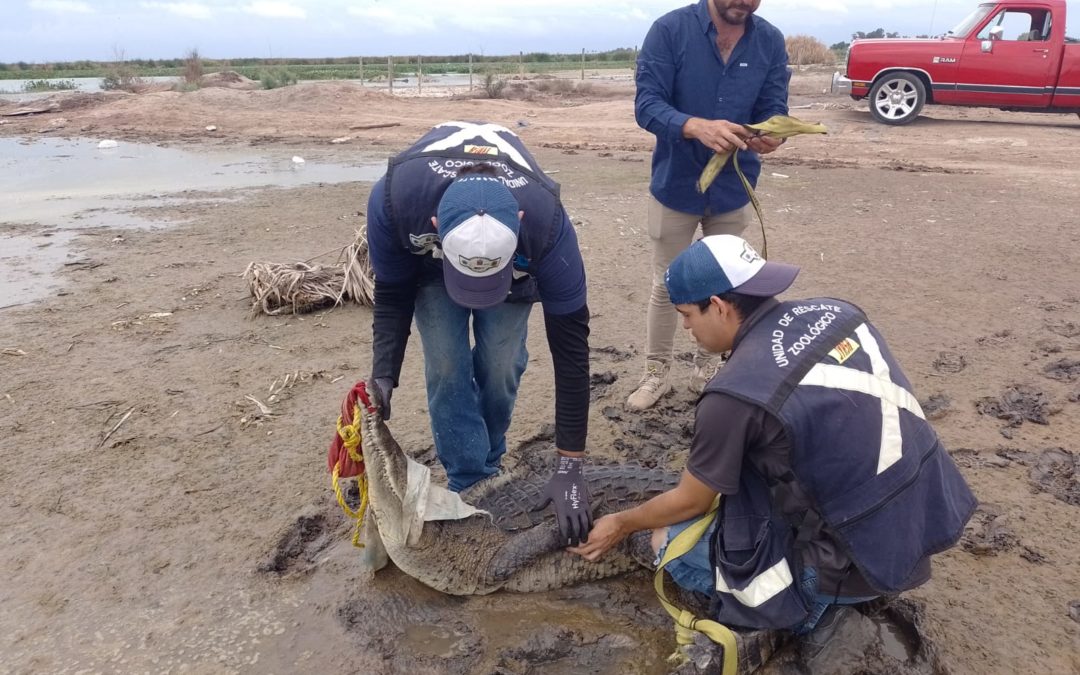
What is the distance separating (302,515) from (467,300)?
1.49 meters

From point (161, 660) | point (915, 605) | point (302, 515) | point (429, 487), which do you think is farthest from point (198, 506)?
point (915, 605)

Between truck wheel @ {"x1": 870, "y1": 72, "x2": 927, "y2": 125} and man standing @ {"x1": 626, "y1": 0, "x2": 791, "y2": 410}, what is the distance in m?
9.18

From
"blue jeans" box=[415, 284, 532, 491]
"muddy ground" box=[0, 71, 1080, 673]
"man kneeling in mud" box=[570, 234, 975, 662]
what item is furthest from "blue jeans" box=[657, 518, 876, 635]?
"blue jeans" box=[415, 284, 532, 491]

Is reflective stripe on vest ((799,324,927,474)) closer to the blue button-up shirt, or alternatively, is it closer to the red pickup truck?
the blue button-up shirt

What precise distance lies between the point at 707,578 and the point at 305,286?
3.68 m

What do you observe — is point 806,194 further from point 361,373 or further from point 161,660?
point 161,660

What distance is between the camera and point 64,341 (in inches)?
184

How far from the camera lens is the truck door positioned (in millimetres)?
10336

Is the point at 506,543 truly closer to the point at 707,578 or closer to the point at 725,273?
the point at 707,578

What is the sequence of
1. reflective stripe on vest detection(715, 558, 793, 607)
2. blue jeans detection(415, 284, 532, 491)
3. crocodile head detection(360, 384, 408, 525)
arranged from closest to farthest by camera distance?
reflective stripe on vest detection(715, 558, 793, 607), crocodile head detection(360, 384, 408, 525), blue jeans detection(415, 284, 532, 491)

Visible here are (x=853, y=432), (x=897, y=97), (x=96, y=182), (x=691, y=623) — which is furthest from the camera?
(x=897, y=97)

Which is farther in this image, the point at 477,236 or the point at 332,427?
the point at 332,427

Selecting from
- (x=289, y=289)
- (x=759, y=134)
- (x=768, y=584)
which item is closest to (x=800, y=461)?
(x=768, y=584)

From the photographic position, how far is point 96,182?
33.2 ft
